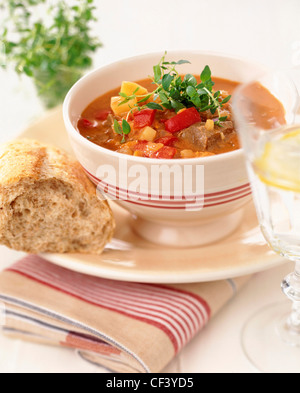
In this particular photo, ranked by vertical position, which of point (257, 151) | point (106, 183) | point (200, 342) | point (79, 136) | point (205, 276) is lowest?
point (200, 342)

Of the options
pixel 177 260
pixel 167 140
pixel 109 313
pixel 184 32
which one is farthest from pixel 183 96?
pixel 184 32

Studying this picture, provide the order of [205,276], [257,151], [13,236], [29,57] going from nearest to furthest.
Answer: [257,151], [205,276], [13,236], [29,57]

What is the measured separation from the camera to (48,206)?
2.54 meters

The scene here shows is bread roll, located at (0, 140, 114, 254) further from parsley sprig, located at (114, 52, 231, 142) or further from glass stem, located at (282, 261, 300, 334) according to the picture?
glass stem, located at (282, 261, 300, 334)

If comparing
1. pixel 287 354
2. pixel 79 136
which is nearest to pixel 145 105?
pixel 79 136

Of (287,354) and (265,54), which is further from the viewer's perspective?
(265,54)

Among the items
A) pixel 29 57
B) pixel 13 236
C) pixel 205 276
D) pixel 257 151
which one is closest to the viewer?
pixel 257 151

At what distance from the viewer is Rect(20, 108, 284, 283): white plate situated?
7.98ft

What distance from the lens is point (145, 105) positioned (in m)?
2.62

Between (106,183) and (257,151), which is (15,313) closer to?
(106,183)

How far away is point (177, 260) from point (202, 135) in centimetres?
55

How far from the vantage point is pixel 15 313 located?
250cm

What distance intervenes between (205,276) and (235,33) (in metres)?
3.33

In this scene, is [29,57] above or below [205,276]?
above
